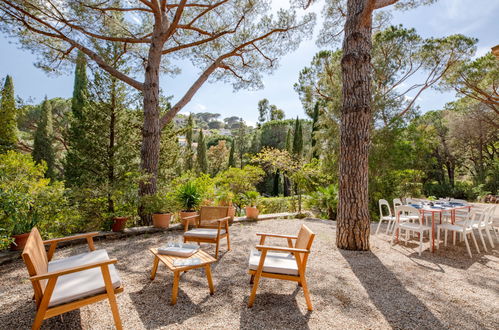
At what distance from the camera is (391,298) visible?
2537 mm

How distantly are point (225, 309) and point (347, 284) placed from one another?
4.77 ft

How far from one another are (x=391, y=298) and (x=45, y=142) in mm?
16457

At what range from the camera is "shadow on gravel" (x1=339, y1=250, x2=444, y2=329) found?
213cm

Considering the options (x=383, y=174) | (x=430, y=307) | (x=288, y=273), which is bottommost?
(x=430, y=307)

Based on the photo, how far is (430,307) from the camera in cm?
237

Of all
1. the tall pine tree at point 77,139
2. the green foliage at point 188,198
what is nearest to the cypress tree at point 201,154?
the tall pine tree at point 77,139

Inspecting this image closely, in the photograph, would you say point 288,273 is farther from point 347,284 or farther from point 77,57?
point 77,57

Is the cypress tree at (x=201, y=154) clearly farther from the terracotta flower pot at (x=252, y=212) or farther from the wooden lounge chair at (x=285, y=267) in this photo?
the wooden lounge chair at (x=285, y=267)

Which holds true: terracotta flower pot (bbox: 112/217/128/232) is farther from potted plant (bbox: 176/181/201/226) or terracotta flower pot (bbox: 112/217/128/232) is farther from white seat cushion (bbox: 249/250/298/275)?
white seat cushion (bbox: 249/250/298/275)

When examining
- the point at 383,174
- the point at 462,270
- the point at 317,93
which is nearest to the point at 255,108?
the point at 317,93

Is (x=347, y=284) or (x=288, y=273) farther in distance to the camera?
(x=347, y=284)

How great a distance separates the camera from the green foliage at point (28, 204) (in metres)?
3.12

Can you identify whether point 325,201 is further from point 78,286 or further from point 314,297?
point 78,286

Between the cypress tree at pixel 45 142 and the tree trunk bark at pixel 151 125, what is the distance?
33.6 ft
